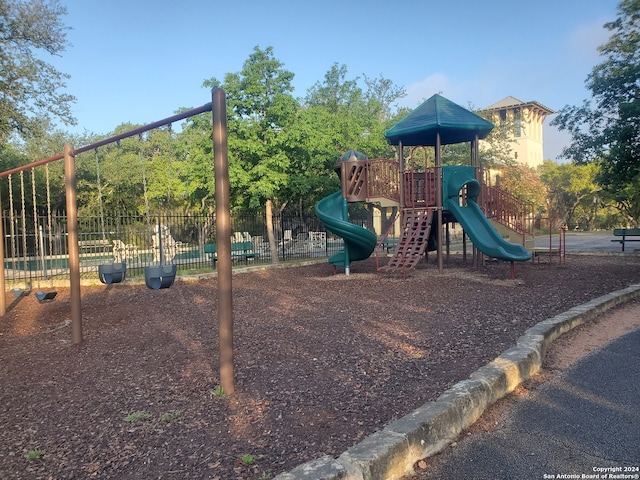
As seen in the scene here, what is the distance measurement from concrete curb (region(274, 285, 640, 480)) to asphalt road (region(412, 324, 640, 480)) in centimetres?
14

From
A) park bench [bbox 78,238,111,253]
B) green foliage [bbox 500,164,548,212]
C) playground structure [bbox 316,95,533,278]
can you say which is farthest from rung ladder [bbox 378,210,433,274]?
green foliage [bbox 500,164,548,212]

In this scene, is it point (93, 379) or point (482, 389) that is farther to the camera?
point (93, 379)

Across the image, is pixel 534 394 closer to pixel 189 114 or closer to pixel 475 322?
pixel 475 322

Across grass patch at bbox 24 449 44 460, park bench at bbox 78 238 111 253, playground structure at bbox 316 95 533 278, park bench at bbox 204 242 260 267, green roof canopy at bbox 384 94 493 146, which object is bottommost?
grass patch at bbox 24 449 44 460

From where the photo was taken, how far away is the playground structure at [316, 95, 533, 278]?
42.8 feet

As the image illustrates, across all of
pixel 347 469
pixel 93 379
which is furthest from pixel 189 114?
pixel 347 469

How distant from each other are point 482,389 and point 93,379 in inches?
150

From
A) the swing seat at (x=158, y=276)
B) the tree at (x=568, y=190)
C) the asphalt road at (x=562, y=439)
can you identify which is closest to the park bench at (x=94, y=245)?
the swing seat at (x=158, y=276)

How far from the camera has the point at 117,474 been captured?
118 inches

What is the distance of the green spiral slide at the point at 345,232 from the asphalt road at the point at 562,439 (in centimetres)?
850

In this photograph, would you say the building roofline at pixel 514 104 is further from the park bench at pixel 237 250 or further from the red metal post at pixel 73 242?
the red metal post at pixel 73 242

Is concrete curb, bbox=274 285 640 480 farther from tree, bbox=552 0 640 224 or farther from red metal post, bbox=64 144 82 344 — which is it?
tree, bbox=552 0 640 224

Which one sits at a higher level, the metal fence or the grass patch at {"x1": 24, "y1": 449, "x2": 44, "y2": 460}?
the metal fence

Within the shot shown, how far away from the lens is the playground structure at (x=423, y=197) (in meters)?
13.0
